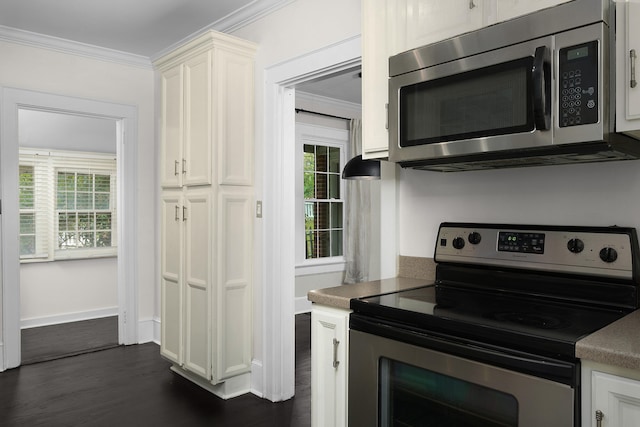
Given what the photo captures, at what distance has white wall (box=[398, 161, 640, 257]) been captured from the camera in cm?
158

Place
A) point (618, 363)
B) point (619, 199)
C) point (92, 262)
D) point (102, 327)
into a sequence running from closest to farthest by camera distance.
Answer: point (618, 363)
point (619, 199)
point (102, 327)
point (92, 262)

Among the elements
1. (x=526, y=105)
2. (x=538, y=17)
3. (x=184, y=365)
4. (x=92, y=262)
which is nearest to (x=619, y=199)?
(x=526, y=105)

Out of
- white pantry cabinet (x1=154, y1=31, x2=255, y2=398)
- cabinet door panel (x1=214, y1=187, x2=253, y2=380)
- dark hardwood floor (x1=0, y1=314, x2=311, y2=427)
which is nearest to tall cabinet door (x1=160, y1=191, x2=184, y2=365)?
white pantry cabinet (x1=154, y1=31, x2=255, y2=398)

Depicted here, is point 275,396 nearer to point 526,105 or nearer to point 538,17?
point 526,105

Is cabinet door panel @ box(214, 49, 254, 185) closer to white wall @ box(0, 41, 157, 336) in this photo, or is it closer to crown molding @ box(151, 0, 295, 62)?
crown molding @ box(151, 0, 295, 62)

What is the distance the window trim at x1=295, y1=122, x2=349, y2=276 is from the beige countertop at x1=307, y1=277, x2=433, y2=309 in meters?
3.36

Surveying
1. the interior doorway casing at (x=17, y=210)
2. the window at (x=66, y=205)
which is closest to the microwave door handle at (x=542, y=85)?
the interior doorway casing at (x=17, y=210)

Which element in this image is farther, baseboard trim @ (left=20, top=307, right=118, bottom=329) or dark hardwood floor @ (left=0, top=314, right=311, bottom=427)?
baseboard trim @ (left=20, top=307, right=118, bottom=329)

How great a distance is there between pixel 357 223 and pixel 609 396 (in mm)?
4584

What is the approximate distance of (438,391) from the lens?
1.45 metres

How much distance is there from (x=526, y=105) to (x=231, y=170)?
202 cm

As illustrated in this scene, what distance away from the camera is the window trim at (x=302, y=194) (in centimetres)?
541

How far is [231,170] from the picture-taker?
120 inches

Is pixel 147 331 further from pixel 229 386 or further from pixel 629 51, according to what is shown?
pixel 629 51
